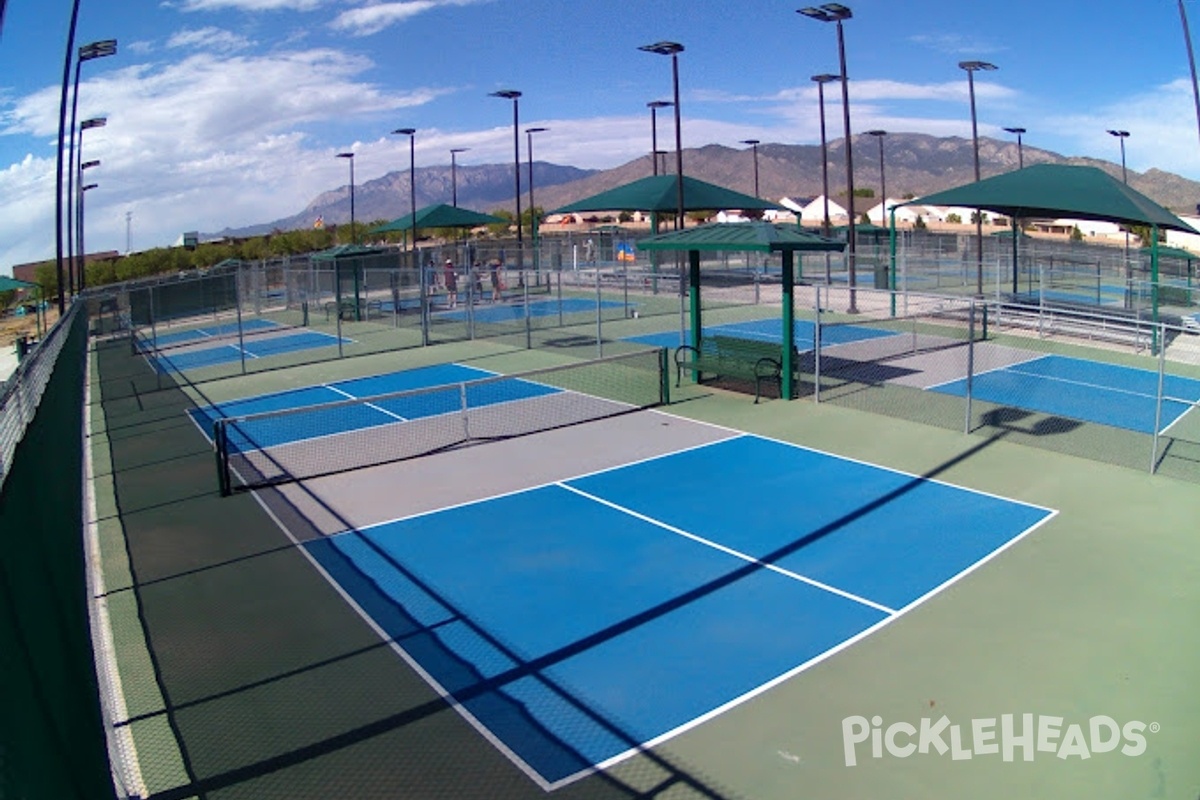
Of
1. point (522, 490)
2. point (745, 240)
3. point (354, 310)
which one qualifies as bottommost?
point (522, 490)

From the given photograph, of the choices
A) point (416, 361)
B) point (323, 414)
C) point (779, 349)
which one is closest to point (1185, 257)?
point (779, 349)

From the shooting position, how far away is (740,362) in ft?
59.1

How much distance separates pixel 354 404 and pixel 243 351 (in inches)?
411

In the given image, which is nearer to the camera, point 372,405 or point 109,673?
point 109,673

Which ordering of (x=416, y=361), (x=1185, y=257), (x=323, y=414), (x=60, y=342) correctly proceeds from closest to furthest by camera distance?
(x=60, y=342), (x=323, y=414), (x=416, y=361), (x=1185, y=257)

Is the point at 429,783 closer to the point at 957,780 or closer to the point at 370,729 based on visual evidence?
the point at 370,729

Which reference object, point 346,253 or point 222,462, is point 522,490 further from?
point 346,253

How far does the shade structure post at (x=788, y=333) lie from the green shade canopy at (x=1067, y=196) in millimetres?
10371

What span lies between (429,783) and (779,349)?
12968mm

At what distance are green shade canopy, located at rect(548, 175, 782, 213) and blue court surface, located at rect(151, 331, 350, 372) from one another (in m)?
12.3

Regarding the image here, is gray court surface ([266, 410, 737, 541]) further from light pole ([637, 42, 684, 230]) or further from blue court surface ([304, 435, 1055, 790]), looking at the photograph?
light pole ([637, 42, 684, 230])

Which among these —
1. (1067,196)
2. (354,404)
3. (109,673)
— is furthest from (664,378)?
(1067,196)

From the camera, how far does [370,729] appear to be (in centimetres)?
699

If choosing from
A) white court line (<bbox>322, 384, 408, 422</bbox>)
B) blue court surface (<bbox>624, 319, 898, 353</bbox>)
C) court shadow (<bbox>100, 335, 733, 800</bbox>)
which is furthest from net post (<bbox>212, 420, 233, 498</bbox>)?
blue court surface (<bbox>624, 319, 898, 353</bbox>)
